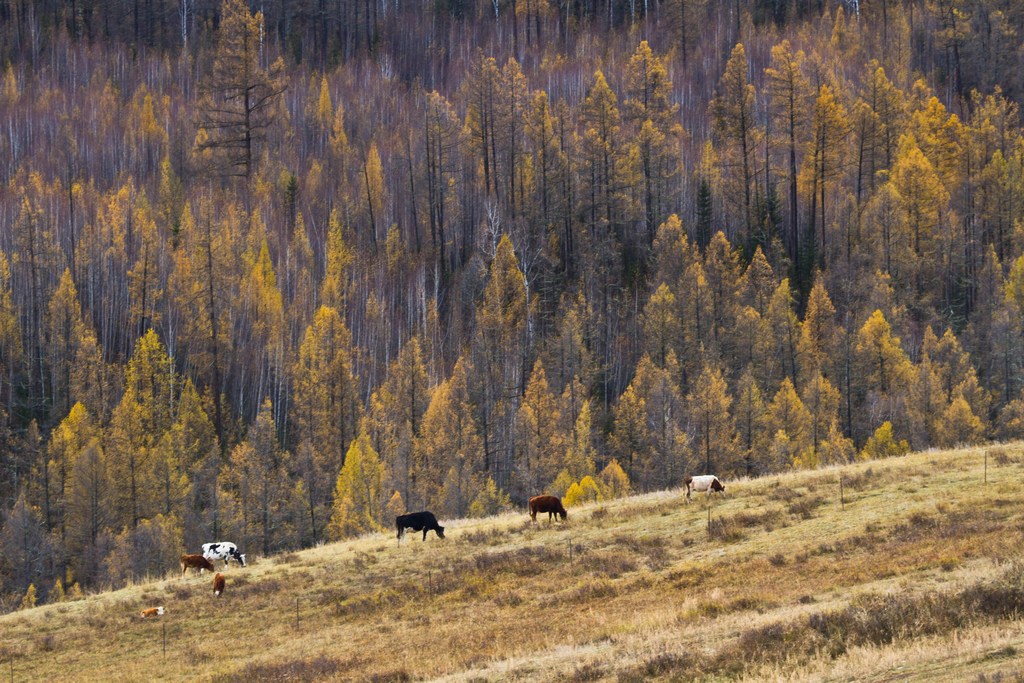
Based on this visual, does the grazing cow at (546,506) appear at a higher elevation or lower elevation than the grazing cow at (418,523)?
higher

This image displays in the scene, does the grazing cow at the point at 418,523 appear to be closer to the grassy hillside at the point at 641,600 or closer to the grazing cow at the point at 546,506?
the grassy hillside at the point at 641,600

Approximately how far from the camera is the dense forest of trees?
233 feet

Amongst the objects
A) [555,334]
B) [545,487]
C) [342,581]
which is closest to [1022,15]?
[555,334]

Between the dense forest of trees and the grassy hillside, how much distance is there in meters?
28.8

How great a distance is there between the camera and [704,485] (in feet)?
116

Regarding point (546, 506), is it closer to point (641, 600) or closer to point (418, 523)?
point (418, 523)

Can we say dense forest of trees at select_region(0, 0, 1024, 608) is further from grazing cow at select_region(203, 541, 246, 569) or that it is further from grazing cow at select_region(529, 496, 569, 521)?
grazing cow at select_region(203, 541, 246, 569)

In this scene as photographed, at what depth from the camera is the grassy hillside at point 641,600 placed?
→ 17469mm

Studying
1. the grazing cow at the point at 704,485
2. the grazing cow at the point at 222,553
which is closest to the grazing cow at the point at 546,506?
the grazing cow at the point at 704,485

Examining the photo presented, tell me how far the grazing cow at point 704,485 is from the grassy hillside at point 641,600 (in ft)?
1.70

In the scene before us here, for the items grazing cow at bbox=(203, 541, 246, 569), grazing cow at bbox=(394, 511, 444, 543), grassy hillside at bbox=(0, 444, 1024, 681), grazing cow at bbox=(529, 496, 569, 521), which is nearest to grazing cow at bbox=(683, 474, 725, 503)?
grassy hillside at bbox=(0, 444, 1024, 681)

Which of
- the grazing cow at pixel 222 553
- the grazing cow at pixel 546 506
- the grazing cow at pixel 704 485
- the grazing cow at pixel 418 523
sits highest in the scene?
the grazing cow at pixel 704 485

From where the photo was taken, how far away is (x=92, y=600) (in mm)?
32062

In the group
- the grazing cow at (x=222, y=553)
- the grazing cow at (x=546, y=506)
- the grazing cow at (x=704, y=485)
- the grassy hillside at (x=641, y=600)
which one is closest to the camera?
the grassy hillside at (x=641, y=600)
